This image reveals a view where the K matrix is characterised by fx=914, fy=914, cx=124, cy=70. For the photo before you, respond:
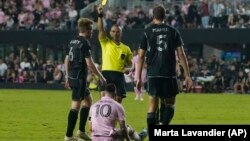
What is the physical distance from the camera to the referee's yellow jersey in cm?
1858

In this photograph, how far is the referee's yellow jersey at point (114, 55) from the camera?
1858 cm

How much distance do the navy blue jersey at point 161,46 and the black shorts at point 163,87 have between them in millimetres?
92

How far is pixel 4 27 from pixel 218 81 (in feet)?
45.5

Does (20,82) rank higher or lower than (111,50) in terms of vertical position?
lower

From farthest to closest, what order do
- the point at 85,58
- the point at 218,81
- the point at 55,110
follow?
the point at 218,81 < the point at 55,110 < the point at 85,58

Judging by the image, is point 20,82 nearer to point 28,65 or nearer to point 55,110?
point 28,65

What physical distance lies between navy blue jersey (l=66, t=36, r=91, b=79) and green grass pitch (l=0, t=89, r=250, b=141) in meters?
1.35

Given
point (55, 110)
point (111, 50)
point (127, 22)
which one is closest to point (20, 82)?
point (127, 22)

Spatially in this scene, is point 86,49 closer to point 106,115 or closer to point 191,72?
point 106,115

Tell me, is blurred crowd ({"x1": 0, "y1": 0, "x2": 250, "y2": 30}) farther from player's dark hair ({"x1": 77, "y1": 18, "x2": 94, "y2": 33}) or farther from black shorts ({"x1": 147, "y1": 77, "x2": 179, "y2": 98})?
black shorts ({"x1": 147, "y1": 77, "x2": 179, "y2": 98})

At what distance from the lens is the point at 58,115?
25406 mm

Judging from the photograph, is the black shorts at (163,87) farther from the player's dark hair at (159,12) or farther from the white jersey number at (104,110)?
the white jersey number at (104,110)

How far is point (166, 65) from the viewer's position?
1653 centimetres

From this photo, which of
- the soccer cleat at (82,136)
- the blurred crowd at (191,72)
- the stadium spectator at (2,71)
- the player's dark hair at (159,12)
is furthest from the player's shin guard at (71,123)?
the stadium spectator at (2,71)
